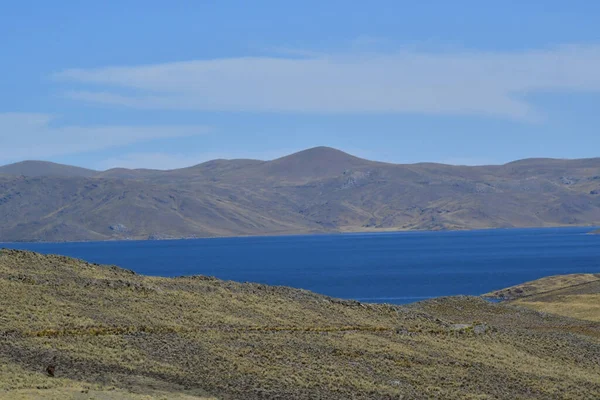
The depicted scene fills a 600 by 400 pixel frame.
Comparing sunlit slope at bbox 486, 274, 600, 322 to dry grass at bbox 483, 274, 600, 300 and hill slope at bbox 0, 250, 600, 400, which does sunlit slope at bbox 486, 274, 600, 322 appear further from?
hill slope at bbox 0, 250, 600, 400

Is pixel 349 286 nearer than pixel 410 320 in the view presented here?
No

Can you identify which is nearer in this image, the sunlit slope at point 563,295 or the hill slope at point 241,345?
the hill slope at point 241,345

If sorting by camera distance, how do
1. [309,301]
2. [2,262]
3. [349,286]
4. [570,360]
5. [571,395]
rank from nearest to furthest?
[571,395]
[570,360]
[2,262]
[309,301]
[349,286]

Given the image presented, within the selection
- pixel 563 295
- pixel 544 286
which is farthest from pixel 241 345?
pixel 544 286

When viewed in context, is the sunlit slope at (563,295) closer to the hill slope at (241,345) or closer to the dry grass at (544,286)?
the dry grass at (544,286)

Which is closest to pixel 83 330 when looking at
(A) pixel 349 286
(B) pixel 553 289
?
(B) pixel 553 289

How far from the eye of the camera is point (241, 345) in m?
47.7

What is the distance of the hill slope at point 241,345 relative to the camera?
39656mm

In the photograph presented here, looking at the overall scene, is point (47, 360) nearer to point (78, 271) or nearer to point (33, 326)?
point (33, 326)

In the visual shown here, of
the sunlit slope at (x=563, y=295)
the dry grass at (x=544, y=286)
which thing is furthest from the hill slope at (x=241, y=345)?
the dry grass at (x=544, y=286)

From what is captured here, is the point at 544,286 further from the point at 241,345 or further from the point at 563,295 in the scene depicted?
the point at 241,345

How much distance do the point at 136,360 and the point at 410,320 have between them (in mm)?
25521

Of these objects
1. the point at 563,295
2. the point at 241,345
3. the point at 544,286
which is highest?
the point at 241,345

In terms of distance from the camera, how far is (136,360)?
42.2 metres
